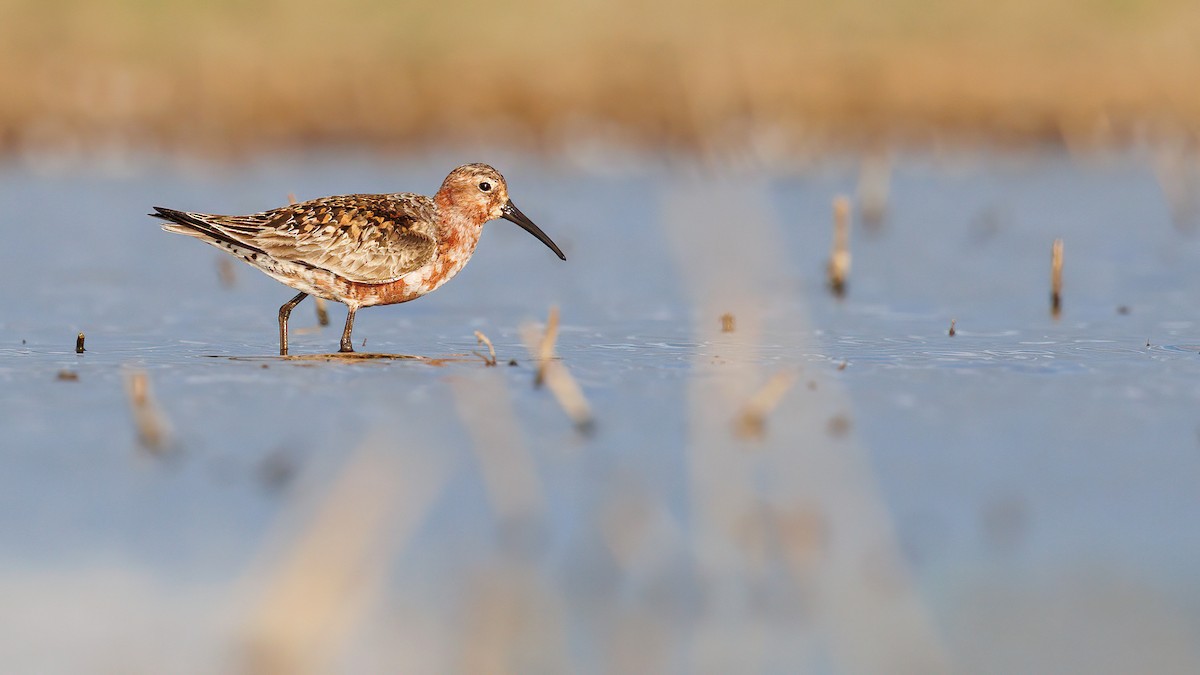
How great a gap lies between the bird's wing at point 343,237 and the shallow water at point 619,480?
687 millimetres

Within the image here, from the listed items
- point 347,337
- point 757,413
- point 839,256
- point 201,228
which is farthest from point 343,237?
point 839,256

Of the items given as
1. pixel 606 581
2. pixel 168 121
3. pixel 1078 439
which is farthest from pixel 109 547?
pixel 168 121

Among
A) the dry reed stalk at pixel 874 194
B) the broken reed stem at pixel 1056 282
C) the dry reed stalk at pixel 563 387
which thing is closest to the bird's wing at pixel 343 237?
the dry reed stalk at pixel 563 387

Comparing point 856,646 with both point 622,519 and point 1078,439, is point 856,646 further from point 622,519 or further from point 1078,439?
point 1078,439

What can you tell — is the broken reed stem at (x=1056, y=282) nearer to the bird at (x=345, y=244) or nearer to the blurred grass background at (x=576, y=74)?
the bird at (x=345, y=244)

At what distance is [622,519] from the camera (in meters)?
6.86

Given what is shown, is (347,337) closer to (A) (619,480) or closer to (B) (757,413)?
(B) (757,413)

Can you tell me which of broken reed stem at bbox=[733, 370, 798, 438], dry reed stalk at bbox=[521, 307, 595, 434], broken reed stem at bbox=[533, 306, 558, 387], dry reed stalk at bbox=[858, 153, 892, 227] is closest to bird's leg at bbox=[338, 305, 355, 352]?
dry reed stalk at bbox=[521, 307, 595, 434]

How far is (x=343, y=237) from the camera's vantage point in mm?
11289

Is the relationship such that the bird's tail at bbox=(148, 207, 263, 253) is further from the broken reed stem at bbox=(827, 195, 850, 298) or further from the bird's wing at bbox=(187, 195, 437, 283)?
the broken reed stem at bbox=(827, 195, 850, 298)

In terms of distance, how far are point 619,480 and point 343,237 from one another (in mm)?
4266

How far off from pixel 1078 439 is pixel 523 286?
7.40 m

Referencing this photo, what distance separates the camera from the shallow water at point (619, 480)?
5.74 metres

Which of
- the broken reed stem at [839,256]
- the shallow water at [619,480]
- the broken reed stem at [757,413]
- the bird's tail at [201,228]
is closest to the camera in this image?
the shallow water at [619,480]
